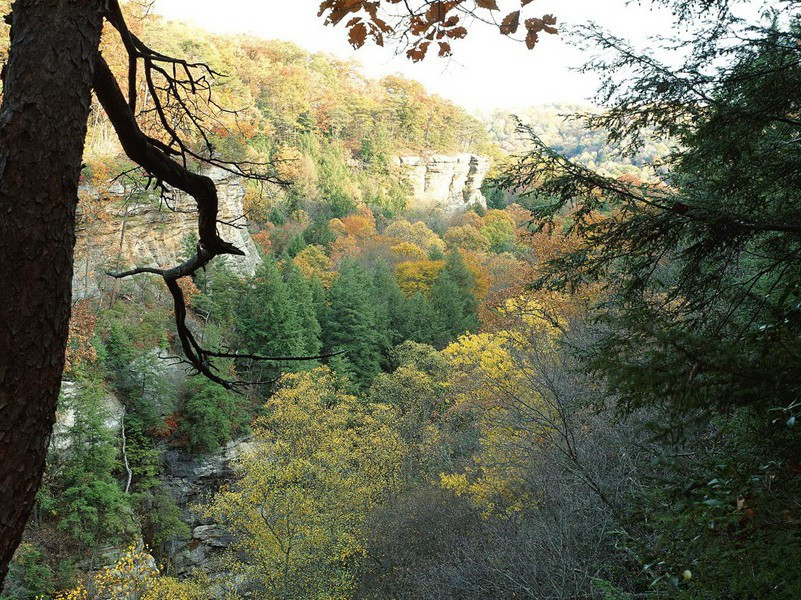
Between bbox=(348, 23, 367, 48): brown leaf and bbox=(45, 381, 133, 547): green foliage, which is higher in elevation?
bbox=(348, 23, 367, 48): brown leaf

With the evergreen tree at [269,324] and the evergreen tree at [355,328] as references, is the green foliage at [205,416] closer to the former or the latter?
the evergreen tree at [269,324]

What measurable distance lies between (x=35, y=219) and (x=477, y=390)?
11.7 metres

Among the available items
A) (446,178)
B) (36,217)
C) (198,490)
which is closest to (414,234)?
(446,178)

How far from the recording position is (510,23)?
2207mm

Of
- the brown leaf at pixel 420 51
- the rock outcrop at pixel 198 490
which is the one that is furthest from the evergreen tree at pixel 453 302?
the brown leaf at pixel 420 51

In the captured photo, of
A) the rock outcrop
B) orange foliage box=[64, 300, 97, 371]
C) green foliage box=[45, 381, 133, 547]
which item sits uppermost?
orange foliage box=[64, 300, 97, 371]

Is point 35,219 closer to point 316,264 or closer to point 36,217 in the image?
point 36,217

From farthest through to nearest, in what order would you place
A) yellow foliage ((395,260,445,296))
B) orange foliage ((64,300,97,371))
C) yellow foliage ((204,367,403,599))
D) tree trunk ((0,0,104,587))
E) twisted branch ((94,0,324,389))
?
yellow foliage ((395,260,445,296))
orange foliage ((64,300,97,371))
yellow foliage ((204,367,403,599))
twisted branch ((94,0,324,389))
tree trunk ((0,0,104,587))

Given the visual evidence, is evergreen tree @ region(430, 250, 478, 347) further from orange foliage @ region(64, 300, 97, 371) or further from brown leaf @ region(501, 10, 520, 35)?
brown leaf @ region(501, 10, 520, 35)

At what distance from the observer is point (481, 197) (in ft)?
171

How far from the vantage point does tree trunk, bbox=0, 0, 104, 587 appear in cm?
108

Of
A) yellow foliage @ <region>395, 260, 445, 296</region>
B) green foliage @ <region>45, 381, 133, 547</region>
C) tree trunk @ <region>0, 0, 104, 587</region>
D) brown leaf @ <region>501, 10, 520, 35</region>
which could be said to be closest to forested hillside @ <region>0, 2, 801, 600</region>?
green foliage @ <region>45, 381, 133, 547</region>

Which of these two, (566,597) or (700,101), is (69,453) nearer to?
(566,597)

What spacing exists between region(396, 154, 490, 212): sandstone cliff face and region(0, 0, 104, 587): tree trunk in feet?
153
